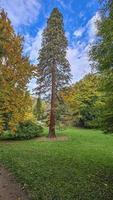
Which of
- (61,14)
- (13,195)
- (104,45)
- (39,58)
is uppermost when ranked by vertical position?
(61,14)

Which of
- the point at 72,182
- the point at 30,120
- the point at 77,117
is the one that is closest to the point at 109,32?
the point at 72,182

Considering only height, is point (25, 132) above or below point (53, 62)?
below

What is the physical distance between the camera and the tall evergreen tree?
2697cm

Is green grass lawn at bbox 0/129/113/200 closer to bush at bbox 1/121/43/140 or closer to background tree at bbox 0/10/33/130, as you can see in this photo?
background tree at bbox 0/10/33/130

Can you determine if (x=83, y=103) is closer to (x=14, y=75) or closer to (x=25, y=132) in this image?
(x=25, y=132)

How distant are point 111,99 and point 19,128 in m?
16.7

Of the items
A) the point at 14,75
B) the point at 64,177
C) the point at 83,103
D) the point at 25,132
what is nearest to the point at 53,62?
the point at 25,132

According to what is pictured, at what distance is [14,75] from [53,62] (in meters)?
11.4

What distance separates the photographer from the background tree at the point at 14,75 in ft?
48.8

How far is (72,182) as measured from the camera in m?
9.07

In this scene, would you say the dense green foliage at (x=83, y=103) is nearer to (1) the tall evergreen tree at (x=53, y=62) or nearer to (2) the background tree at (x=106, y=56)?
(1) the tall evergreen tree at (x=53, y=62)

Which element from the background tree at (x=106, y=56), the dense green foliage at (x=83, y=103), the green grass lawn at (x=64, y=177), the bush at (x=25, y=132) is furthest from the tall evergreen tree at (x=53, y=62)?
the background tree at (x=106, y=56)

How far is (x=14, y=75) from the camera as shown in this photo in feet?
53.0

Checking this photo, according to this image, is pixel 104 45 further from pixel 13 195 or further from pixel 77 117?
pixel 77 117
